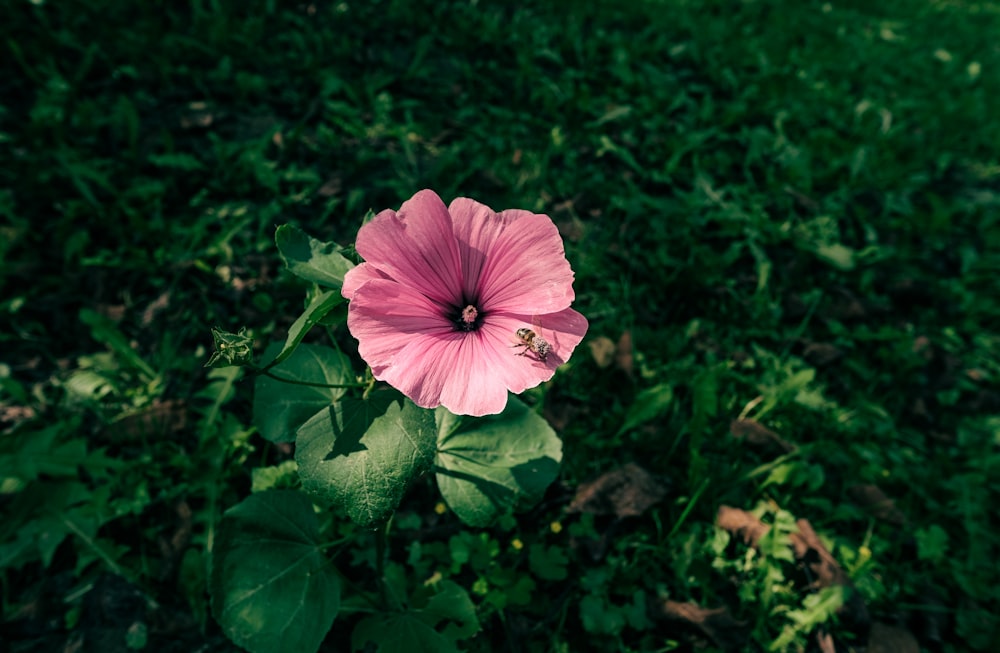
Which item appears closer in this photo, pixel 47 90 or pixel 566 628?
→ pixel 566 628

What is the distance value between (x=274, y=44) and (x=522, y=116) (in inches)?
66.4

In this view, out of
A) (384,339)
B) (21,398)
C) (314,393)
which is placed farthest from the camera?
(21,398)

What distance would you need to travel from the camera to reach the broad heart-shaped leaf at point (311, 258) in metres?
1.34

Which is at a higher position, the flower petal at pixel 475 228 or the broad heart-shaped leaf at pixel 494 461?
the flower petal at pixel 475 228

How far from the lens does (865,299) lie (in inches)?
139

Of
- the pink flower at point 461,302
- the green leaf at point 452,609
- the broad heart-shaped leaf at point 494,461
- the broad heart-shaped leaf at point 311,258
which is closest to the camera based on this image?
the pink flower at point 461,302

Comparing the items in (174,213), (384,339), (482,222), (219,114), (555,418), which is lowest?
(555,418)

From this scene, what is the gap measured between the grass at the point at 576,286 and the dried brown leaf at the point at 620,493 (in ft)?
0.25

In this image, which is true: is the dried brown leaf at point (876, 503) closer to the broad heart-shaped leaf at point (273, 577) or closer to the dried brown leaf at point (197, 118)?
the broad heart-shaped leaf at point (273, 577)

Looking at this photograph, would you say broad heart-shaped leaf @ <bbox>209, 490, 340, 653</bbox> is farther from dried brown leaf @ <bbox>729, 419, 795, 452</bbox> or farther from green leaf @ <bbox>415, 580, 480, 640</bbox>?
dried brown leaf @ <bbox>729, 419, 795, 452</bbox>

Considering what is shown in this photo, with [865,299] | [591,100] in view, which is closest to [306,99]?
[591,100]

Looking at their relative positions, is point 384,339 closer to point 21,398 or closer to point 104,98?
point 21,398

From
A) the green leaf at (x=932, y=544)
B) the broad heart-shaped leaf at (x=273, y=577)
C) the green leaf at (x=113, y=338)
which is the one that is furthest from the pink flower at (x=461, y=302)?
the green leaf at (x=932, y=544)

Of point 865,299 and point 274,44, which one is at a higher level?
point 274,44
